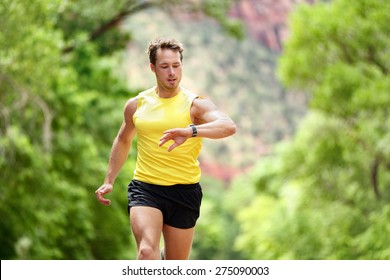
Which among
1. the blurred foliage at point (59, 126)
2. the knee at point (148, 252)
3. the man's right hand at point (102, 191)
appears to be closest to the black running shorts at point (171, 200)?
the man's right hand at point (102, 191)

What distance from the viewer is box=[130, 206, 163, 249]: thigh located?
662cm

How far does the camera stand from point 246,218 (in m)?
49.2

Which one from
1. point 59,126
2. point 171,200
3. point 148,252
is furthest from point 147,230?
point 59,126

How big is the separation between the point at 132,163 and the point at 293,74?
436 cm

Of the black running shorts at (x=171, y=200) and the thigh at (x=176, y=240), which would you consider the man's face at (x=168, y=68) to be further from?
the thigh at (x=176, y=240)

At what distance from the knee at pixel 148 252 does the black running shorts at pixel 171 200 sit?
33 cm

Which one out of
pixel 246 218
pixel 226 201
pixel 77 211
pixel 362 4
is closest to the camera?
pixel 77 211

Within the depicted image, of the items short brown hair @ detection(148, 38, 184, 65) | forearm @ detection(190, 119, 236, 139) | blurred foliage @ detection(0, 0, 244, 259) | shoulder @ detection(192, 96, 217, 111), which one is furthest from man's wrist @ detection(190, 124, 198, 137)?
blurred foliage @ detection(0, 0, 244, 259)

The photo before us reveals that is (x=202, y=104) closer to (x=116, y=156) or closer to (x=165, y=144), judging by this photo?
(x=165, y=144)

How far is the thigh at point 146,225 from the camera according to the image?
21.7 feet

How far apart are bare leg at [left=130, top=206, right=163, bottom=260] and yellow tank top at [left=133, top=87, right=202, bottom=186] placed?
21 cm
